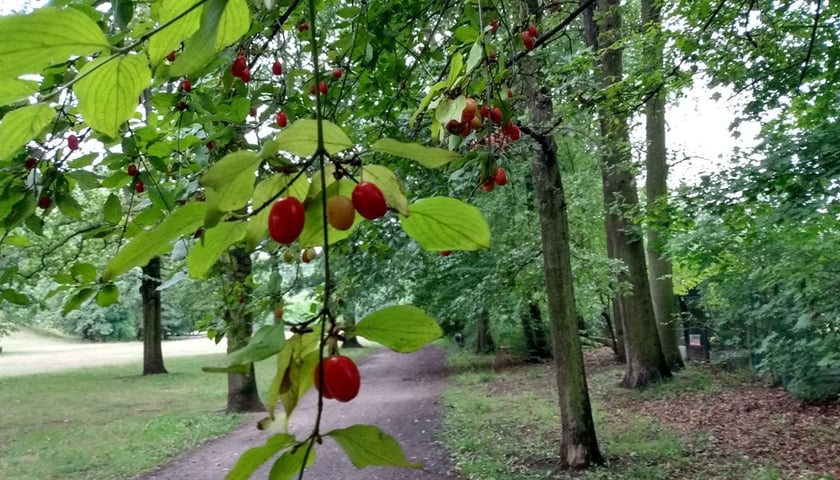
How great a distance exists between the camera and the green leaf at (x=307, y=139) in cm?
60

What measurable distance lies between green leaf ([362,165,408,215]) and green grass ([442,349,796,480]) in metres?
6.58

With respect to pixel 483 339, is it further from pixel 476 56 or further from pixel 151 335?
pixel 476 56

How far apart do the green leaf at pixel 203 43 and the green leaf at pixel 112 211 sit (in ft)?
4.07

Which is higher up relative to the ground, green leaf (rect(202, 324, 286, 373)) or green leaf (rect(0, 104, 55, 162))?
green leaf (rect(0, 104, 55, 162))

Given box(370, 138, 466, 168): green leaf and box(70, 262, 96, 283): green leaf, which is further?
box(70, 262, 96, 283): green leaf

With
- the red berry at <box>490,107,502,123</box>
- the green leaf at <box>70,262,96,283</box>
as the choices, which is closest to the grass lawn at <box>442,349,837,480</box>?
the red berry at <box>490,107,502,123</box>

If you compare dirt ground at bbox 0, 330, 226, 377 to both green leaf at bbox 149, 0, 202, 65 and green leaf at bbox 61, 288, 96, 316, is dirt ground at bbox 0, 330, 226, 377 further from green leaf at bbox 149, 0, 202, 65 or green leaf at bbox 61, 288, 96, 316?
green leaf at bbox 149, 0, 202, 65

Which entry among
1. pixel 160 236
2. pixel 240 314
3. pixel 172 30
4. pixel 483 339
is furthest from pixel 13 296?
pixel 483 339

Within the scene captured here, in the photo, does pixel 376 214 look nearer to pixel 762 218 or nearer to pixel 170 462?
pixel 762 218

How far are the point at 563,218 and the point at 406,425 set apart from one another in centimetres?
499

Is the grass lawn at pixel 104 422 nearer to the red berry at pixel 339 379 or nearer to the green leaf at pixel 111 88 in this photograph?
the green leaf at pixel 111 88

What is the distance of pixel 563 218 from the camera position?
6.95 metres

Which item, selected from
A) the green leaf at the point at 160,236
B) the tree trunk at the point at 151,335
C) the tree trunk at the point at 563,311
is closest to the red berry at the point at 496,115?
the green leaf at the point at 160,236

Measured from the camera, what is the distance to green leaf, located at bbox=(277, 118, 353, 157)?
0.60 m
